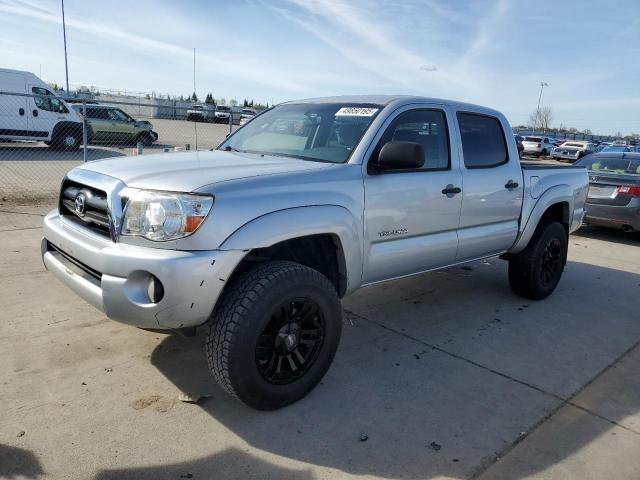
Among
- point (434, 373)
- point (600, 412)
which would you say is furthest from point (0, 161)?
point (600, 412)

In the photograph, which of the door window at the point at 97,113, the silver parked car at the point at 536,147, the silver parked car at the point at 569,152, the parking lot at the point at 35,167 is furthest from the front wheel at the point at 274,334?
the silver parked car at the point at 536,147

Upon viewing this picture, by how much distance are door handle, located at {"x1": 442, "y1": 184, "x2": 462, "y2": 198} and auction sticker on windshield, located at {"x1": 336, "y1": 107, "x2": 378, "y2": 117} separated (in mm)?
807

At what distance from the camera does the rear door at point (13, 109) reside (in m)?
14.9

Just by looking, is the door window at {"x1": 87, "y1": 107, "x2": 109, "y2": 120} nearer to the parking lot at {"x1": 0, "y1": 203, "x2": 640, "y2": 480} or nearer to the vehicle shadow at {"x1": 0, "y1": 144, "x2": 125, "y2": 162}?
the vehicle shadow at {"x1": 0, "y1": 144, "x2": 125, "y2": 162}

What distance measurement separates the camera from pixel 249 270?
2.95 metres

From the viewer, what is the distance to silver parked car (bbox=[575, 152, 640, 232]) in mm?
8492

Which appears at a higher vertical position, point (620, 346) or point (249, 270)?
point (249, 270)

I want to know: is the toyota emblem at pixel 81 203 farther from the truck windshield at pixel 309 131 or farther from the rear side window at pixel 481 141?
the rear side window at pixel 481 141

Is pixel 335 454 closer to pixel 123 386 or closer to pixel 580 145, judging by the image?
pixel 123 386

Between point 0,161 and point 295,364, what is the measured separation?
13.3 metres

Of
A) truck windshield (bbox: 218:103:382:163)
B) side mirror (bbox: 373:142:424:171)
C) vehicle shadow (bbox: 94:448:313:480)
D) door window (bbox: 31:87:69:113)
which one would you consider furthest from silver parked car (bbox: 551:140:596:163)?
vehicle shadow (bbox: 94:448:313:480)

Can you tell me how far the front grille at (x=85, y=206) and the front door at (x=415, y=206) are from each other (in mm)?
1600

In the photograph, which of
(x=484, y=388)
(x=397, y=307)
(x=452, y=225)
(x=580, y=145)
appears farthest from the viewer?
(x=580, y=145)

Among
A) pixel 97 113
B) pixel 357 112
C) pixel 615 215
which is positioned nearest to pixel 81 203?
pixel 357 112
